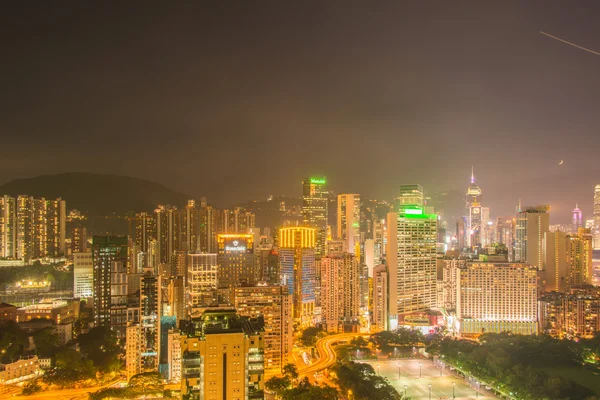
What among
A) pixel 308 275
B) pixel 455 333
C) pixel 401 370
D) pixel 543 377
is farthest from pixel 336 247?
pixel 543 377

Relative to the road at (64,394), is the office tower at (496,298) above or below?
above

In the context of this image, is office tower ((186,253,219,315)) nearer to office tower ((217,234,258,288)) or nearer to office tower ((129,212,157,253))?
office tower ((217,234,258,288))

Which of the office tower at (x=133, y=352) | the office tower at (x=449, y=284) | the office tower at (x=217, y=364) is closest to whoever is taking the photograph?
the office tower at (x=217, y=364)

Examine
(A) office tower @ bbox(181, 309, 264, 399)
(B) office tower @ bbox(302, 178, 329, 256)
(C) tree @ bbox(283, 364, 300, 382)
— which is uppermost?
(B) office tower @ bbox(302, 178, 329, 256)

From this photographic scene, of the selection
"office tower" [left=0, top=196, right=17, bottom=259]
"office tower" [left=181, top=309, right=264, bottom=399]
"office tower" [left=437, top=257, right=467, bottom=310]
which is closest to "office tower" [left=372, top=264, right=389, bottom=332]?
"office tower" [left=437, top=257, right=467, bottom=310]

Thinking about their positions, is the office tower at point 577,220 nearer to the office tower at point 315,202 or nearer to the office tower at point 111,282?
the office tower at point 315,202

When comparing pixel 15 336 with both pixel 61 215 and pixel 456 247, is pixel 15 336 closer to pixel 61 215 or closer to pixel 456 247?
pixel 61 215

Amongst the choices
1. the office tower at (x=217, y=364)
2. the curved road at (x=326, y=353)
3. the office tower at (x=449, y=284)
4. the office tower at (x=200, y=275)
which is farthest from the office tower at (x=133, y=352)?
the office tower at (x=449, y=284)

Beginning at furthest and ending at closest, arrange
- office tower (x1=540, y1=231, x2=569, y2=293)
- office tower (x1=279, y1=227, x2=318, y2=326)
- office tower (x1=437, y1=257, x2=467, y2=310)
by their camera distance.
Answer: office tower (x1=540, y1=231, x2=569, y2=293) < office tower (x1=437, y1=257, x2=467, y2=310) < office tower (x1=279, y1=227, x2=318, y2=326)
